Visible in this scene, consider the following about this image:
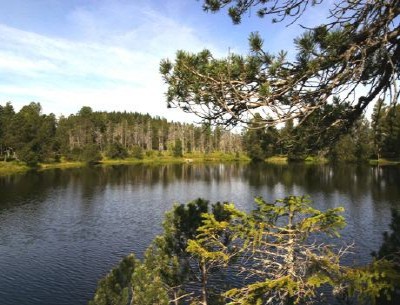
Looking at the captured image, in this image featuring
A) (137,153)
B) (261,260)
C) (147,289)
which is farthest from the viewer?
(137,153)

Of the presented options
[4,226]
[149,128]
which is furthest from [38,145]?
[4,226]

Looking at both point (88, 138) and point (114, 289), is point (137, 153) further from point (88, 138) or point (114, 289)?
point (114, 289)

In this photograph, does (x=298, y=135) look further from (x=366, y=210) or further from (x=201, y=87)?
(x=366, y=210)

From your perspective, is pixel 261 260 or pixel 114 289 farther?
pixel 114 289

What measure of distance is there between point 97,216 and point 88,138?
11313 cm

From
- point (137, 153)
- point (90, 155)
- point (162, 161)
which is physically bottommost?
point (162, 161)

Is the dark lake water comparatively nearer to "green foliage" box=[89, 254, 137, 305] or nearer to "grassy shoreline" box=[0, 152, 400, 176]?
"green foliage" box=[89, 254, 137, 305]

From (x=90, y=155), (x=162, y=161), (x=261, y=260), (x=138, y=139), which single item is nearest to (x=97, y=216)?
(x=261, y=260)

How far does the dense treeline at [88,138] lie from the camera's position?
119125 mm

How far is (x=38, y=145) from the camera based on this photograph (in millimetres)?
122312

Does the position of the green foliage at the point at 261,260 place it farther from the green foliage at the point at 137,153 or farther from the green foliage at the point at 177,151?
the green foliage at the point at 177,151

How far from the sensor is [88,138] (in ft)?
525

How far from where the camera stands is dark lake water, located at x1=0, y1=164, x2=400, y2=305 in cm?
3088

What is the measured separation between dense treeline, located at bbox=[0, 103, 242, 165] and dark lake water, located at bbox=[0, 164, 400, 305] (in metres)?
21.4
